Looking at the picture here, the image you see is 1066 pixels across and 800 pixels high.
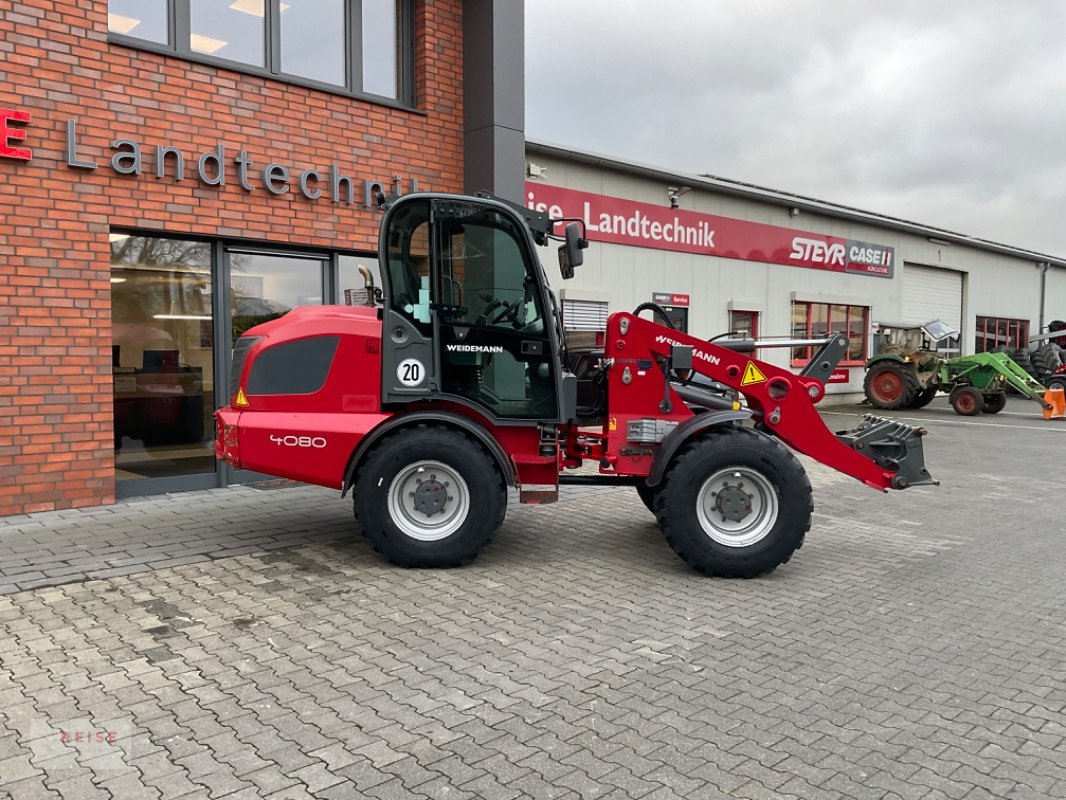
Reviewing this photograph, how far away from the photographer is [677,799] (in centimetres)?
296

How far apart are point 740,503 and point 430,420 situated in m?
2.23

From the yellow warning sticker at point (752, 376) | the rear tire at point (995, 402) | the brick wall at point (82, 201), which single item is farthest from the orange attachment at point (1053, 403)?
the brick wall at point (82, 201)

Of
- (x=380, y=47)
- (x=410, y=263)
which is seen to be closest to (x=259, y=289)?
(x=380, y=47)

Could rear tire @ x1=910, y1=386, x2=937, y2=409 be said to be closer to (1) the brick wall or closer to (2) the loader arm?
(2) the loader arm

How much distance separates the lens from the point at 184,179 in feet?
26.2

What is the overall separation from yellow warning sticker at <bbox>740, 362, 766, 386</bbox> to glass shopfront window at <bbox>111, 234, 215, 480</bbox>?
542cm

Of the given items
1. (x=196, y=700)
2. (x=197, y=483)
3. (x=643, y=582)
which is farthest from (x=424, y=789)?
(x=197, y=483)

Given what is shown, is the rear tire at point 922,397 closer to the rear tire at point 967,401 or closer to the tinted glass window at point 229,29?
the rear tire at point 967,401

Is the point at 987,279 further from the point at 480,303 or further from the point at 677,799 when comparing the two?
the point at 677,799

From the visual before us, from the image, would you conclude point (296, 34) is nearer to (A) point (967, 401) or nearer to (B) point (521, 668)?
(B) point (521, 668)

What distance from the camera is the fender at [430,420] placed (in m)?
5.82

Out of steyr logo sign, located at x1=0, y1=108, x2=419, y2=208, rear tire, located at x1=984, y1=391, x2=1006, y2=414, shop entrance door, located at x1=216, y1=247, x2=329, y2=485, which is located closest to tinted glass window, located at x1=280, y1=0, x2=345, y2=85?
steyr logo sign, located at x1=0, y1=108, x2=419, y2=208

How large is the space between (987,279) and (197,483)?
2662 cm

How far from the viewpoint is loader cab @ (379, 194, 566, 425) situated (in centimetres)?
587
